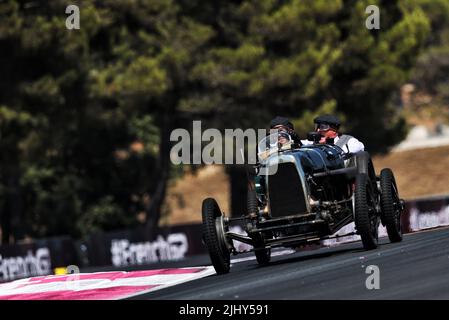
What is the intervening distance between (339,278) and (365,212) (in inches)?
92.5

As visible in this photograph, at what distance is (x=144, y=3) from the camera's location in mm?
37344

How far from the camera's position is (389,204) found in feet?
45.8

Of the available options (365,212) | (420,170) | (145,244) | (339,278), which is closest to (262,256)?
(365,212)

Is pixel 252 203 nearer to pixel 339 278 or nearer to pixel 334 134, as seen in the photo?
pixel 334 134

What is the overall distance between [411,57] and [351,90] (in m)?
2.37

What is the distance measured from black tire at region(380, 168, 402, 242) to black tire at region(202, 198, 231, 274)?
81.7 inches

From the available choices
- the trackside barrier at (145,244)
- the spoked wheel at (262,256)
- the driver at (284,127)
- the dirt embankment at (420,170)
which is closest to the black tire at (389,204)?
the driver at (284,127)

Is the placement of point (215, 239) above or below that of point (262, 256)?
above

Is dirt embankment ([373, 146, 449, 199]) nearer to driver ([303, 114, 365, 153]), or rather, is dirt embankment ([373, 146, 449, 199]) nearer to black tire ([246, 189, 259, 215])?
driver ([303, 114, 365, 153])

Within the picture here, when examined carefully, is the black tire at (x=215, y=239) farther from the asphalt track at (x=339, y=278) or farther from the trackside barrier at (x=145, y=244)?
the trackside barrier at (x=145, y=244)

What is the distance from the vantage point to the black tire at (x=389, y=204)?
13969 mm

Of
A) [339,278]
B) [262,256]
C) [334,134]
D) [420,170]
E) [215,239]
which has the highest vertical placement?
[420,170]
